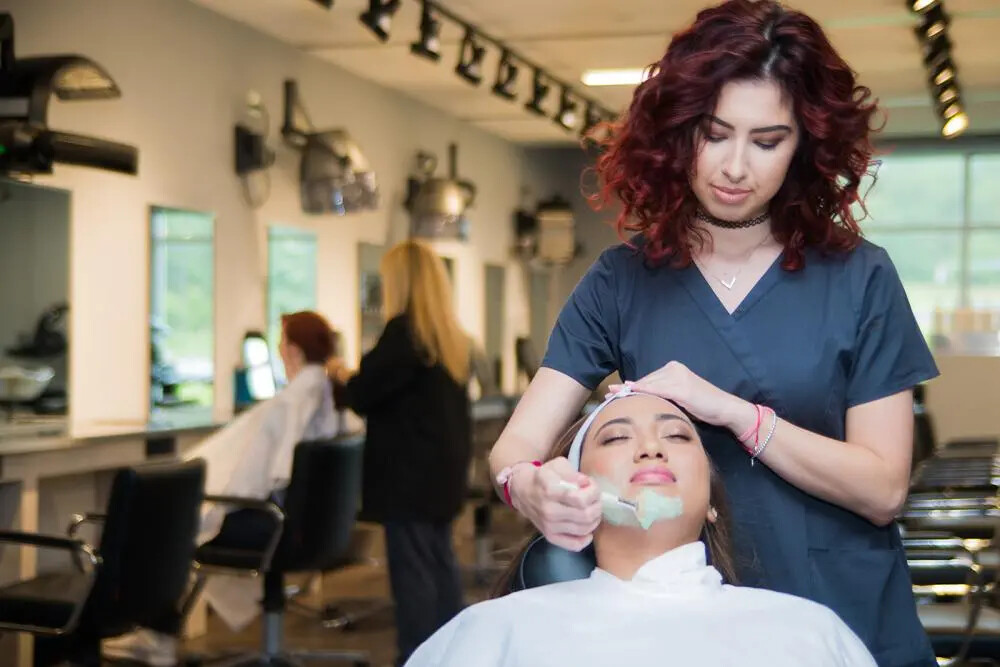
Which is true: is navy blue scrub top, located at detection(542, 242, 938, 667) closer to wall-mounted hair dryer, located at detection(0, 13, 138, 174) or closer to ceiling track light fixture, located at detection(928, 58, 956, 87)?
wall-mounted hair dryer, located at detection(0, 13, 138, 174)

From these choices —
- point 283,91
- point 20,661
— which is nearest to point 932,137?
point 283,91

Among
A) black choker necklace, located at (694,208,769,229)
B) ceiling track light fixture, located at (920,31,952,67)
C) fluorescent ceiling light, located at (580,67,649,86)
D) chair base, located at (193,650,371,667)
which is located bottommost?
chair base, located at (193,650,371,667)

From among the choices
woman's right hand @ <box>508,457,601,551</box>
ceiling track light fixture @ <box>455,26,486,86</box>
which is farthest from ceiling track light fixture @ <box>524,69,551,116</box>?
woman's right hand @ <box>508,457,601,551</box>

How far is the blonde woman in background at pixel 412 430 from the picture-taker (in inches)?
178

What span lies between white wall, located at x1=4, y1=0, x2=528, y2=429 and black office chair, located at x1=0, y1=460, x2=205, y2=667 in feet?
5.64

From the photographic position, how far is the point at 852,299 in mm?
1649

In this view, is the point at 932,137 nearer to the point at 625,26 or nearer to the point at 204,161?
the point at 625,26

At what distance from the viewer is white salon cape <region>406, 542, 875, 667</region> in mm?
1575

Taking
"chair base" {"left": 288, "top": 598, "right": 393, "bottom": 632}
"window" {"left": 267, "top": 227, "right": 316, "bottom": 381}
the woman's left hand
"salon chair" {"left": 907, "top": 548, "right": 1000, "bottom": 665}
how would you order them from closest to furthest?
the woman's left hand, "salon chair" {"left": 907, "top": 548, "right": 1000, "bottom": 665}, "chair base" {"left": 288, "top": 598, "right": 393, "bottom": 632}, "window" {"left": 267, "top": 227, "right": 316, "bottom": 381}

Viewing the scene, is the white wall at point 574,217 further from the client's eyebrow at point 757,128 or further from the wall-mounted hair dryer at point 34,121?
the client's eyebrow at point 757,128

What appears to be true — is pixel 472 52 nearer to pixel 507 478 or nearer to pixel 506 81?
pixel 506 81

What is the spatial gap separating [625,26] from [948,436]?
9.45ft

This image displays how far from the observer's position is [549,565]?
1772mm

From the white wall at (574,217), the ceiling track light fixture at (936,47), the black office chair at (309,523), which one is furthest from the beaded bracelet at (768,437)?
the white wall at (574,217)
